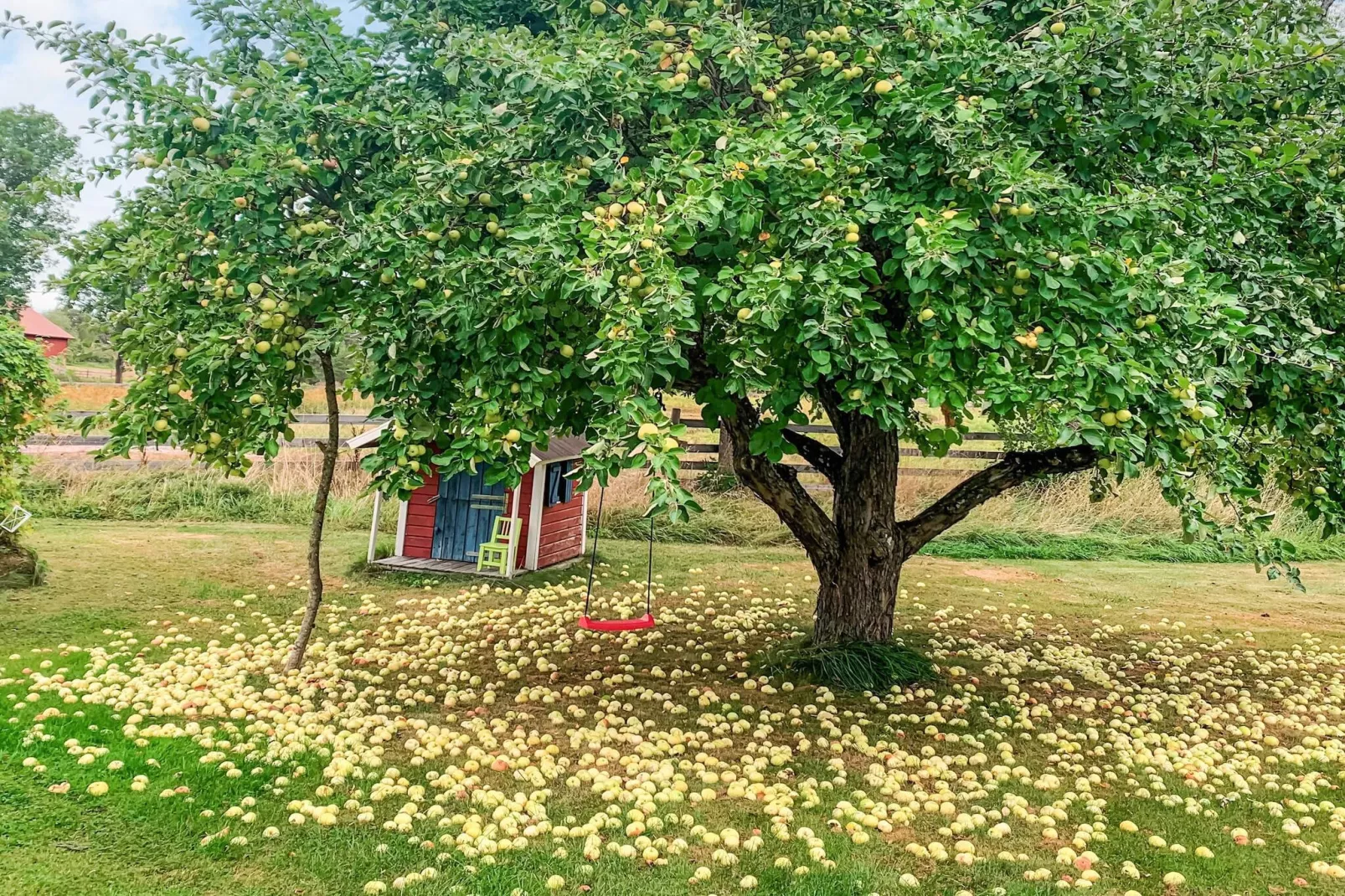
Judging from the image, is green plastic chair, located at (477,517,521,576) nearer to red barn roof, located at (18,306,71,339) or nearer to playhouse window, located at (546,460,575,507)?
playhouse window, located at (546,460,575,507)

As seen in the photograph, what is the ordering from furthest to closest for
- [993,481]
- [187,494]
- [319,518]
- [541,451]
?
[187,494]
[541,451]
[993,481]
[319,518]

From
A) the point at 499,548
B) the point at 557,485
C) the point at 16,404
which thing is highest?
the point at 16,404

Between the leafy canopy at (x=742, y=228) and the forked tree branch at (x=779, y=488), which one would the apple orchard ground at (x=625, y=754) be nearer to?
the forked tree branch at (x=779, y=488)

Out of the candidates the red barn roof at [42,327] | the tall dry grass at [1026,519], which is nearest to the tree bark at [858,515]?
the tall dry grass at [1026,519]

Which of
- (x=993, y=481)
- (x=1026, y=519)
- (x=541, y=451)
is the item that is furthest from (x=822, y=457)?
(x=1026, y=519)

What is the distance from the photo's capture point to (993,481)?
241 inches

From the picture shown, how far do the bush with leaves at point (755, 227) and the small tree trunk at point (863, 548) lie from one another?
136 cm

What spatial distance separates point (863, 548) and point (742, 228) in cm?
319

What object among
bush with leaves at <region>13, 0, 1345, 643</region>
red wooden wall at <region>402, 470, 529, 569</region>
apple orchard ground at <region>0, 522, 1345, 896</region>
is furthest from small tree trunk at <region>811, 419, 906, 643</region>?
red wooden wall at <region>402, 470, 529, 569</region>

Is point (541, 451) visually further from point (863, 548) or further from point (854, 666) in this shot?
point (854, 666)

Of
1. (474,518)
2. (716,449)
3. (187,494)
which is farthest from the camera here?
(716,449)

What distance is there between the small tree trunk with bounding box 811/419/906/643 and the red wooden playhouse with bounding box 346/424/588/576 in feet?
12.9

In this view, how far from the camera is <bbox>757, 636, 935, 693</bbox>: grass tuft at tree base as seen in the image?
6172 mm

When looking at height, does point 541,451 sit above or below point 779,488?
above
